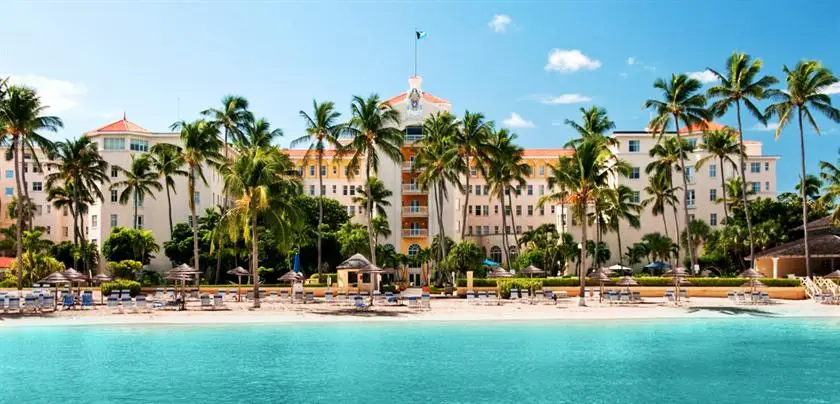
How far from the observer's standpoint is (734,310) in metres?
36.6

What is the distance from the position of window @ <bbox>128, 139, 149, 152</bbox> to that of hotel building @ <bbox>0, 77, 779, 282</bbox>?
9 centimetres

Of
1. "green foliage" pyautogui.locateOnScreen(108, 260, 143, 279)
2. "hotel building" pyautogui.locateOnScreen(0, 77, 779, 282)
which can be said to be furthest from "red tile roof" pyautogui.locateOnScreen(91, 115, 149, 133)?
"green foliage" pyautogui.locateOnScreen(108, 260, 143, 279)

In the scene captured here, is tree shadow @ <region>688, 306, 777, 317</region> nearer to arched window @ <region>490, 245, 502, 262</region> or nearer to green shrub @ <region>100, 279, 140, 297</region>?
green shrub @ <region>100, 279, 140, 297</region>

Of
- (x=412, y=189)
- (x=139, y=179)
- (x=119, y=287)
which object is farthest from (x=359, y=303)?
(x=412, y=189)

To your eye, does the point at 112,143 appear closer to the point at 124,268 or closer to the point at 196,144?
the point at 124,268

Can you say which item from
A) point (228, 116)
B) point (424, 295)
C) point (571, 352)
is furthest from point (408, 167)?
point (571, 352)

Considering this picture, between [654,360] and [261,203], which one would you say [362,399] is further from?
[261,203]

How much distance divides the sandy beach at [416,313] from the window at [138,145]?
3492 centimetres

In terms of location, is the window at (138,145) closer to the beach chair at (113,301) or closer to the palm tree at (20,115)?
the palm tree at (20,115)

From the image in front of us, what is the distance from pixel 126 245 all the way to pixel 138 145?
12.1m

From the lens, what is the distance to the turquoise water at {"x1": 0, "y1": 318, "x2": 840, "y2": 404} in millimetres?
17922

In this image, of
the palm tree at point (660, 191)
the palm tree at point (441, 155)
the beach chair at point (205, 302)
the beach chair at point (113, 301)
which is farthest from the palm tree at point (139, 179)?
the palm tree at point (660, 191)

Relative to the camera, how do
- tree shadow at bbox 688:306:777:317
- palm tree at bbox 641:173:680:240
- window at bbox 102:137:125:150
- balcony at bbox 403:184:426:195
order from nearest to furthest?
tree shadow at bbox 688:306:777:317 < palm tree at bbox 641:173:680:240 < window at bbox 102:137:125:150 < balcony at bbox 403:184:426:195

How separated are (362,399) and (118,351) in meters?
10.8
